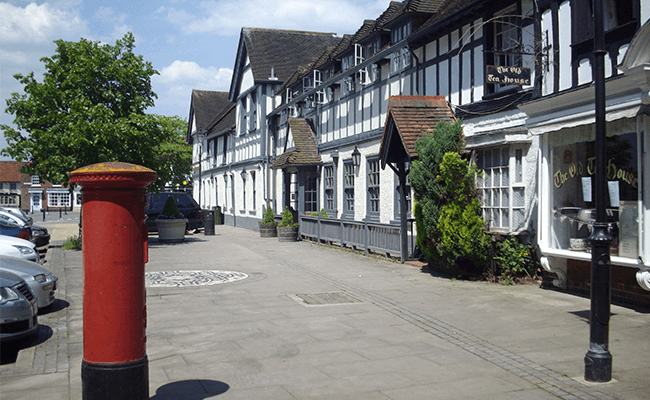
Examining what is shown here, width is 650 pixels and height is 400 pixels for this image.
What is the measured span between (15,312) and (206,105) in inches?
1872

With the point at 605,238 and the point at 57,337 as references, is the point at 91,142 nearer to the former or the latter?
the point at 57,337

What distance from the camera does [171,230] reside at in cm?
2262

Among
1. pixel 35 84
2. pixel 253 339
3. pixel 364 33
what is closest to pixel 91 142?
pixel 35 84

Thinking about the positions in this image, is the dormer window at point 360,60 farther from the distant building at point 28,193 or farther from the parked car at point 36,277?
the distant building at point 28,193

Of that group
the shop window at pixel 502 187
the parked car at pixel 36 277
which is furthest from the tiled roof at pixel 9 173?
the shop window at pixel 502 187

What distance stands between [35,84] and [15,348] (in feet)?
45.8

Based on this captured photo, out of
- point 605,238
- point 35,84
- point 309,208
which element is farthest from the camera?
point 309,208

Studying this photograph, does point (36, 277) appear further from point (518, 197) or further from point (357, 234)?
point (357, 234)

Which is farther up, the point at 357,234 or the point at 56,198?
the point at 56,198

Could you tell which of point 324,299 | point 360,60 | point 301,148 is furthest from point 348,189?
point 324,299

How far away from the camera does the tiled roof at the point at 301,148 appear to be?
78.4 ft

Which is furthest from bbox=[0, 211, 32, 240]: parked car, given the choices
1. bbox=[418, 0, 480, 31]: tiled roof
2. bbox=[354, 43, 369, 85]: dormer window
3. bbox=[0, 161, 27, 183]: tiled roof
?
bbox=[0, 161, 27, 183]: tiled roof

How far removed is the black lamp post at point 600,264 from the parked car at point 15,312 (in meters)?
6.22

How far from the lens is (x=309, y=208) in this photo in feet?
83.4
